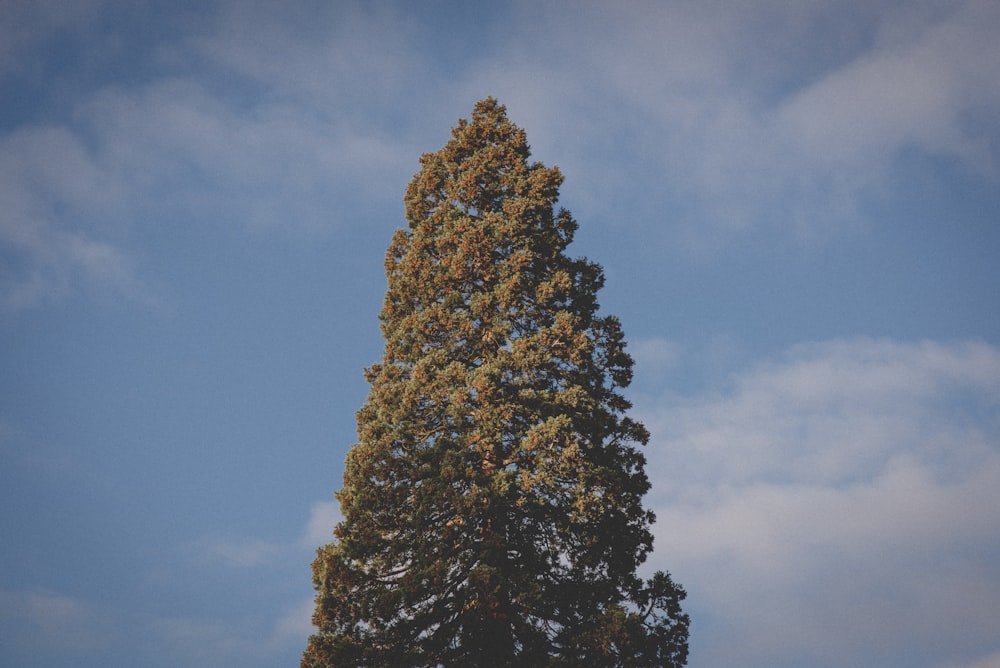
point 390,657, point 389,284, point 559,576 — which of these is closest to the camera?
point 390,657

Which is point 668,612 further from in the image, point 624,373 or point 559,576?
point 624,373

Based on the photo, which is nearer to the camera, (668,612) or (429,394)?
(668,612)

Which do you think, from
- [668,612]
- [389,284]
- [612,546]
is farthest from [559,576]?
[389,284]

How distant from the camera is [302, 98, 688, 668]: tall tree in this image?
14602 millimetres

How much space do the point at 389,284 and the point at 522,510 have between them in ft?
23.1

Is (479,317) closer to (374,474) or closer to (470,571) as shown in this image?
(374,474)

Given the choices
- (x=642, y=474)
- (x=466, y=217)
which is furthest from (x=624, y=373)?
(x=466, y=217)

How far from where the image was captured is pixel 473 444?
16312 mm

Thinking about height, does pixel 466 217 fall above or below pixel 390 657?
above

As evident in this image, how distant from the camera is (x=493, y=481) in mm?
15555

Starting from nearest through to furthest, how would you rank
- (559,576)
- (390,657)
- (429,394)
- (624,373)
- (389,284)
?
1. (390,657)
2. (559,576)
3. (429,394)
4. (624,373)
5. (389,284)

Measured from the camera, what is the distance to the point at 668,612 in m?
15.5

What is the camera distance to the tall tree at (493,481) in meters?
14.6

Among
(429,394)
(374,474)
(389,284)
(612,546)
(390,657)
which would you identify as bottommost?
(390,657)
